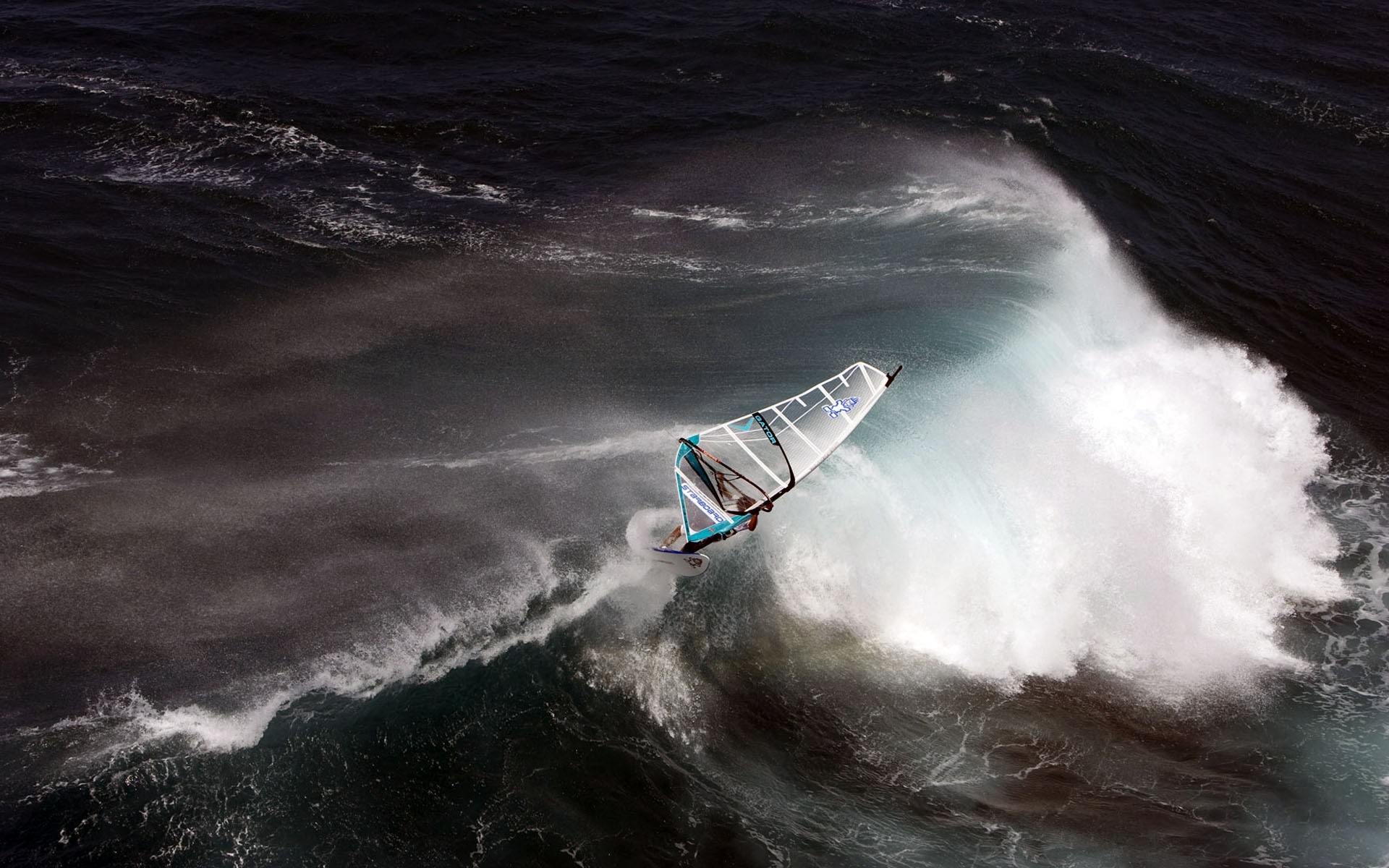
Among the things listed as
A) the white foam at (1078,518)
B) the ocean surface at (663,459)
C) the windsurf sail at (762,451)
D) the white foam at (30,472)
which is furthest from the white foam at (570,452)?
the white foam at (30,472)

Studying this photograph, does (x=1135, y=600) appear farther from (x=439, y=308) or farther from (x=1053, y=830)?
(x=439, y=308)

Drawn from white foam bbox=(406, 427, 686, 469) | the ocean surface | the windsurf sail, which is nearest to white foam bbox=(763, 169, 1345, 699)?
the ocean surface

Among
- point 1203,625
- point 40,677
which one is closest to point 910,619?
point 1203,625

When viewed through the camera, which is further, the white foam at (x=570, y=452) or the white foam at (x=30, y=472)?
the white foam at (x=570, y=452)

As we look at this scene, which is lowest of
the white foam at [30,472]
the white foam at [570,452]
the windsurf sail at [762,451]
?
the white foam at [30,472]

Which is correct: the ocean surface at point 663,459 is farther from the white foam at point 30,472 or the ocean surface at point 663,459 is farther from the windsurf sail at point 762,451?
the windsurf sail at point 762,451

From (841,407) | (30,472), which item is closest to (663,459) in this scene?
(841,407)

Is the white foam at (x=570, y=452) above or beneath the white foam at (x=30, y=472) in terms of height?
above
